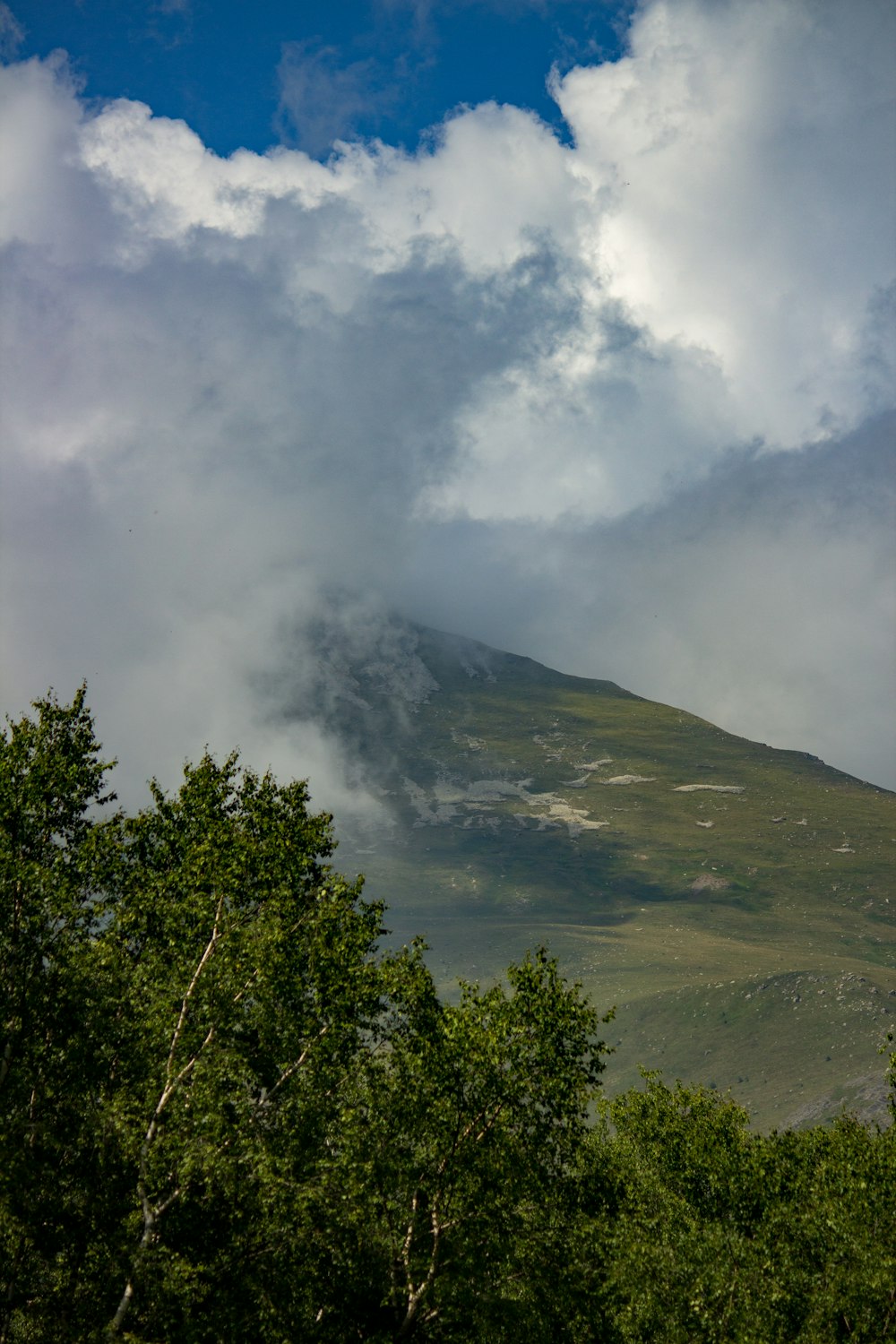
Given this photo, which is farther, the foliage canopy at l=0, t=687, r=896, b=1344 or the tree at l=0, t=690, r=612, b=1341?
the foliage canopy at l=0, t=687, r=896, b=1344

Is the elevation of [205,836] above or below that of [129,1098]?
above

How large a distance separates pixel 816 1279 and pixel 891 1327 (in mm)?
3579

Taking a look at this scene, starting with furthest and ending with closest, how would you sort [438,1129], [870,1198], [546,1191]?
[870,1198]
[546,1191]
[438,1129]

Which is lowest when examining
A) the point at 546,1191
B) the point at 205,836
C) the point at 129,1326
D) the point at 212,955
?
the point at 129,1326

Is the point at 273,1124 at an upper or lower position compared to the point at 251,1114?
lower

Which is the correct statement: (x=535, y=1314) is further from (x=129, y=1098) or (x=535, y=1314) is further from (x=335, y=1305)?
(x=129, y=1098)

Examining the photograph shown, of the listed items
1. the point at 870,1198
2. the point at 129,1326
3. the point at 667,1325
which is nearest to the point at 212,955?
the point at 129,1326

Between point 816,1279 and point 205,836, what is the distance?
113ft

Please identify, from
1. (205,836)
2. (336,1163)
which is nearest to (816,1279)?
(336,1163)

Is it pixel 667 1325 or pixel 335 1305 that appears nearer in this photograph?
pixel 335 1305

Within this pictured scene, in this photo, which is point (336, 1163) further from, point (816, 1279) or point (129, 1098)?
point (816, 1279)

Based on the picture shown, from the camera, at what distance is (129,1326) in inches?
1409

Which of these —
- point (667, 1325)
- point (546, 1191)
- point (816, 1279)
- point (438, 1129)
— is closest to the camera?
point (438, 1129)

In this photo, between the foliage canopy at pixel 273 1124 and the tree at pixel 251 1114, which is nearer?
the tree at pixel 251 1114
